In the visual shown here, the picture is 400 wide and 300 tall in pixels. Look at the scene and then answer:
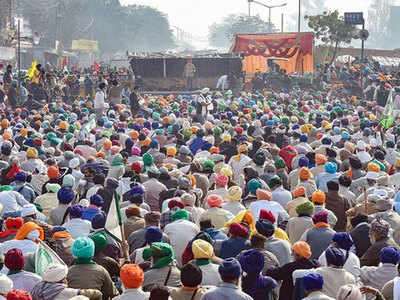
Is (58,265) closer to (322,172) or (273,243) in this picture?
(273,243)

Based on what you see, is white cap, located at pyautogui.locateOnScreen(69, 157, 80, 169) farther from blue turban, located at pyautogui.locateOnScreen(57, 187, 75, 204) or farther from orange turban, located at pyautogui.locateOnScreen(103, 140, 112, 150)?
blue turban, located at pyautogui.locateOnScreen(57, 187, 75, 204)

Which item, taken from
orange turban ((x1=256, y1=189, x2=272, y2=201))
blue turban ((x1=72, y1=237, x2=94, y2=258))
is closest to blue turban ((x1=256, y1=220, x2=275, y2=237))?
blue turban ((x1=72, y1=237, x2=94, y2=258))

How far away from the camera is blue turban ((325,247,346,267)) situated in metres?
7.49

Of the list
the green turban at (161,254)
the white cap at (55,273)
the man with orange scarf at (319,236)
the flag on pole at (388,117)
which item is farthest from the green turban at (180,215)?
the flag on pole at (388,117)

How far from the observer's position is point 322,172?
14.0m

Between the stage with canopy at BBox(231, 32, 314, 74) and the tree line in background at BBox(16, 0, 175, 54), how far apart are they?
161 ft

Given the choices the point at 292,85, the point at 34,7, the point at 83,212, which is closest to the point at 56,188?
the point at 83,212

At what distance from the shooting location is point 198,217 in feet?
35.2

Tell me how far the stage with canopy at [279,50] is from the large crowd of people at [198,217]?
72.9 feet

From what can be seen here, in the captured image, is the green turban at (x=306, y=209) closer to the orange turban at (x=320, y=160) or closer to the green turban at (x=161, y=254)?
the green turban at (x=161, y=254)

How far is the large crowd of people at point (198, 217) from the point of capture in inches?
293

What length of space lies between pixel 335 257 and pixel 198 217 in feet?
11.4

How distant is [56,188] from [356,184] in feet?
15.2

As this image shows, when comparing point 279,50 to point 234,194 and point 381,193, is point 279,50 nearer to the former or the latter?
point 234,194
